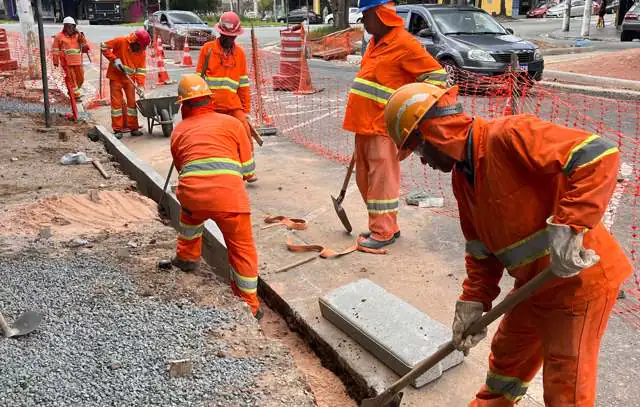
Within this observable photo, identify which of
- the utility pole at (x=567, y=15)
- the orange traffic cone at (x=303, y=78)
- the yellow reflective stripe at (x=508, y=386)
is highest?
the utility pole at (x=567, y=15)

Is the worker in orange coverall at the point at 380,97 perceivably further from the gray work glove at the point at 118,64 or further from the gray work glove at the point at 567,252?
the gray work glove at the point at 118,64

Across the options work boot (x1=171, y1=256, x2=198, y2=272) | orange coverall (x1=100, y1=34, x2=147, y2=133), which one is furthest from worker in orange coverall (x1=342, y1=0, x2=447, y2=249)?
orange coverall (x1=100, y1=34, x2=147, y2=133)

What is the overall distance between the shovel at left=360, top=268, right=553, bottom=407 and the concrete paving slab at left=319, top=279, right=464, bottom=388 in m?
0.30

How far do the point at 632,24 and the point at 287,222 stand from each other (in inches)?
830

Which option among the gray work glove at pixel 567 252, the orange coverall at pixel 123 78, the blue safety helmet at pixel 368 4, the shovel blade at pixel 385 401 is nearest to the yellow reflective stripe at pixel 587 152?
the gray work glove at pixel 567 252

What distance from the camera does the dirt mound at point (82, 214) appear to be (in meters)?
5.13

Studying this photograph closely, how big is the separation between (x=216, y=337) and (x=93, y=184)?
12.8ft

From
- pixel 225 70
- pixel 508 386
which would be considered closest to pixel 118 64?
pixel 225 70

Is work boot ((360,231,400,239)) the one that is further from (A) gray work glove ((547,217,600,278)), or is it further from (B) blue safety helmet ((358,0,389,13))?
(A) gray work glove ((547,217,600,278))

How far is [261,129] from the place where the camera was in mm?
9195

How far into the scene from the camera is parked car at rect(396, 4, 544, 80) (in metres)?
11.3

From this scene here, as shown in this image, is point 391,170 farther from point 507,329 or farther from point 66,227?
point 66,227

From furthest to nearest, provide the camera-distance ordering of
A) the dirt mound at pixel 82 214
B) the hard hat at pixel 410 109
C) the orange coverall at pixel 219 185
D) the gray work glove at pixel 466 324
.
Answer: the dirt mound at pixel 82 214 → the orange coverall at pixel 219 185 → the gray work glove at pixel 466 324 → the hard hat at pixel 410 109

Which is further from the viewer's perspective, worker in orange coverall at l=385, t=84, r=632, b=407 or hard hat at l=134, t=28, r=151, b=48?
hard hat at l=134, t=28, r=151, b=48
